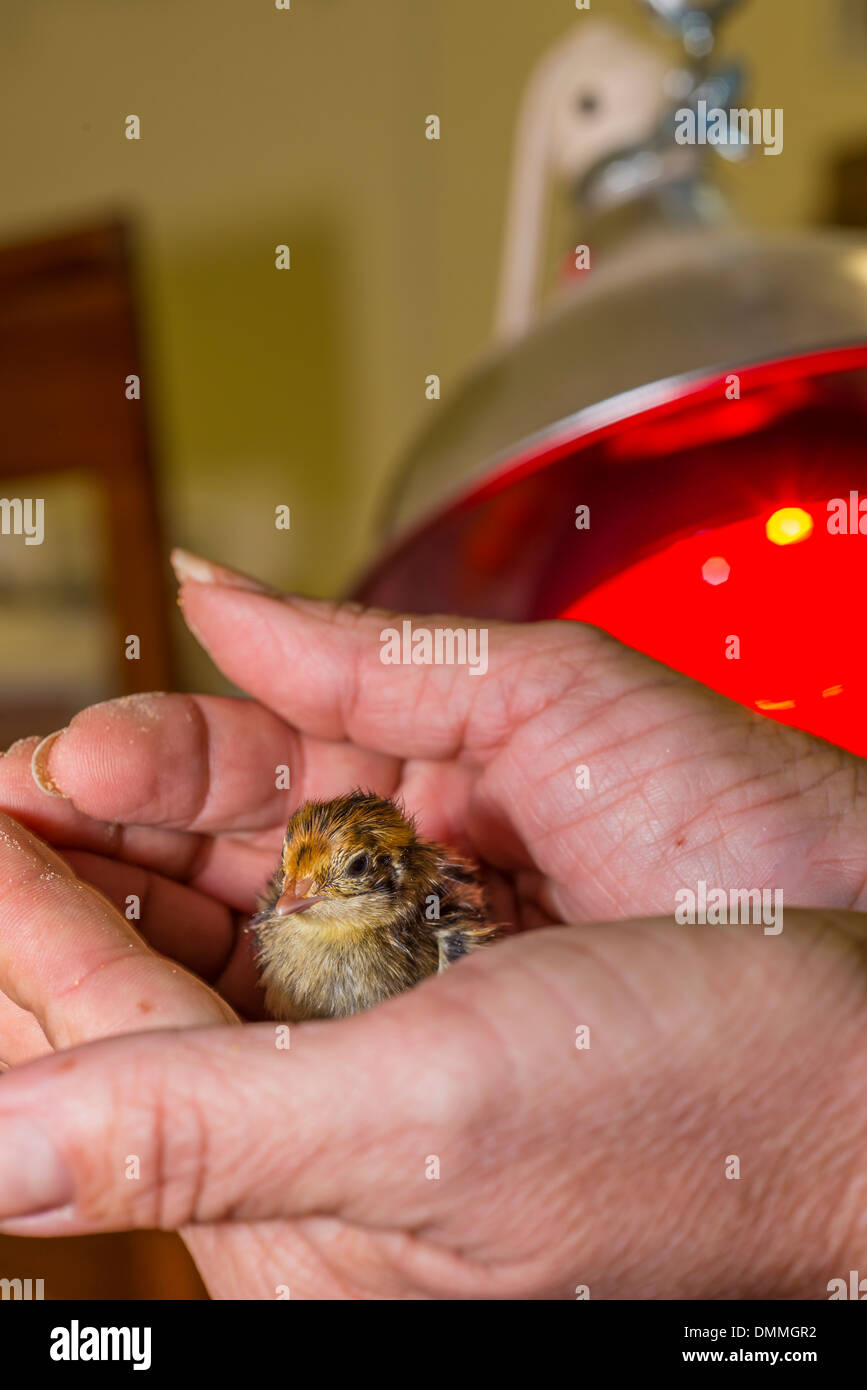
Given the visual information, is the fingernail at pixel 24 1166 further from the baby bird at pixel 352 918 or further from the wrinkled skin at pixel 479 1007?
the baby bird at pixel 352 918

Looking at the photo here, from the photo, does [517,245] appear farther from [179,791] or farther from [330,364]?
[330,364]

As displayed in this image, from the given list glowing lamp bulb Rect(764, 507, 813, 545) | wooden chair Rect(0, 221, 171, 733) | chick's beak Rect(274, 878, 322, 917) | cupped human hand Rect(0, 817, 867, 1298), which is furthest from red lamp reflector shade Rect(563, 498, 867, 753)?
wooden chair Rect(0, 221, 171, 733)

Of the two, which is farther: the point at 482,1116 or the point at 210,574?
the point at 210,574

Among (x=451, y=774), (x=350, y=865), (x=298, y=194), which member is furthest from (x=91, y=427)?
(x=298, y=194)

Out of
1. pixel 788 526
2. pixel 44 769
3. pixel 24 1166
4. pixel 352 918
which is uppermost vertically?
pixel 788 526

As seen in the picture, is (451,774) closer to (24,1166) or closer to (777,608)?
(777,608)
